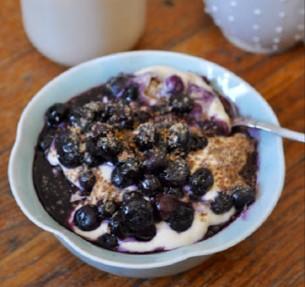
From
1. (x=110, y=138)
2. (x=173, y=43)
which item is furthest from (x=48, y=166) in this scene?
(x=173, y=43)

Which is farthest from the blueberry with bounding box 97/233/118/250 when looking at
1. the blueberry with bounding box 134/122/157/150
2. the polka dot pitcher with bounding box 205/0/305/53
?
the polka dot pitcher with bounding box 205/0/305/53

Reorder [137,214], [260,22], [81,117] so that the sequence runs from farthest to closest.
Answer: [260,22] < [81,117] < [137,214]

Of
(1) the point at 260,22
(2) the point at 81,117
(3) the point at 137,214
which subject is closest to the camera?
(3) the point at 137,214

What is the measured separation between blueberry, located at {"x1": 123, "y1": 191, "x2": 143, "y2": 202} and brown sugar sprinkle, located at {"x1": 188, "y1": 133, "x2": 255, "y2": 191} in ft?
0.23

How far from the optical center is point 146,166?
0.67 metres

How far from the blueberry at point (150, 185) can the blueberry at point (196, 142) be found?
0.22 ft

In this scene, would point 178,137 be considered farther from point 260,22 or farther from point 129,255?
point 260,22

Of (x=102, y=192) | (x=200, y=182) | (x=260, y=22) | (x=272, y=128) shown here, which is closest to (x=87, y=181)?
(x=102, y=192)

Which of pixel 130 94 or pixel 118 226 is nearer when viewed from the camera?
pixel 118 226

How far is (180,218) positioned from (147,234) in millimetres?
38

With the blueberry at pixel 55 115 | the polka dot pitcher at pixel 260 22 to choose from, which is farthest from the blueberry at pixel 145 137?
the polka dot pitcher at pixel 260 22

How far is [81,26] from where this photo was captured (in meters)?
0.81

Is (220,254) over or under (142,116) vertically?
under

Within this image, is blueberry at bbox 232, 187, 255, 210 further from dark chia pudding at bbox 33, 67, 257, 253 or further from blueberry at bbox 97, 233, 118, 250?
blueberry at bbox 97, 233, 118, 250
